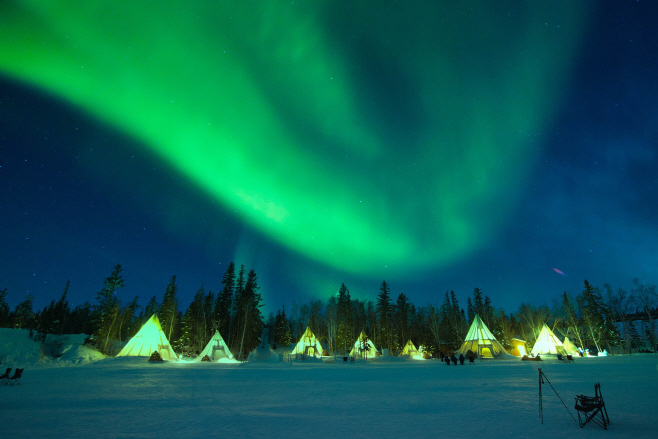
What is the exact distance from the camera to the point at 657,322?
101m

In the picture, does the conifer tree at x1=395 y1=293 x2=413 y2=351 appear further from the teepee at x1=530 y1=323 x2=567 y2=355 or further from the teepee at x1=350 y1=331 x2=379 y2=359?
the teepee at x1=530 y1=323 x2=567 y2=355

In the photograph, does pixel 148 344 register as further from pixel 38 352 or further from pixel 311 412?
pixel 311 412

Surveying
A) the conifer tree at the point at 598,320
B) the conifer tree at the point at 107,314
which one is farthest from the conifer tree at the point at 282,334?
the conifer tree at the point at 598,320

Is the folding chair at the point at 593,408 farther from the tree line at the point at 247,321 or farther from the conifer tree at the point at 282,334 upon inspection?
the conifer tree at the point at 282,334

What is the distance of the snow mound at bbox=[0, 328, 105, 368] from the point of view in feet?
106

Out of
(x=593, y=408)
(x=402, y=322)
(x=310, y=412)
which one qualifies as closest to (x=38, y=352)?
(x=310, y=412)

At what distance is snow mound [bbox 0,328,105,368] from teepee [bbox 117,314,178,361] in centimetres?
312

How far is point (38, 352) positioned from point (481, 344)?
60.2 m

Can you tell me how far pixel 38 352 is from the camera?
4016 cm

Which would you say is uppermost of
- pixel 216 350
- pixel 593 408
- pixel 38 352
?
pixel 593 408

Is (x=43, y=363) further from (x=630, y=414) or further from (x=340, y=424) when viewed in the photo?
(x=630, y=414)

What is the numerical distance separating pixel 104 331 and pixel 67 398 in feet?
151

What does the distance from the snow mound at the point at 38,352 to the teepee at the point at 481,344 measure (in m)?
49.5

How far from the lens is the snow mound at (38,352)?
32188 mm
